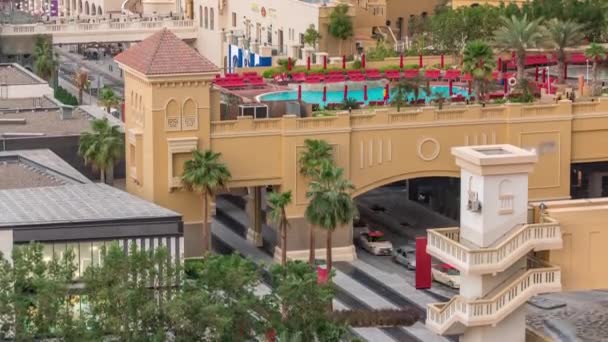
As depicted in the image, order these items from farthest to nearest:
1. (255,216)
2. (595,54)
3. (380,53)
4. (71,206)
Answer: (380,53)
(595,54)
(255,216)
(71,206)

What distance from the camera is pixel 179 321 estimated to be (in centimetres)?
6412

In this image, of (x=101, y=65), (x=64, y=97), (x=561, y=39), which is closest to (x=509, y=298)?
(x=561, y=39)

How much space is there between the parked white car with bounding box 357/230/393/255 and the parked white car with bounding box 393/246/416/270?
0.55 meters

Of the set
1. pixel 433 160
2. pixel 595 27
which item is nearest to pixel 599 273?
pixel 433 160

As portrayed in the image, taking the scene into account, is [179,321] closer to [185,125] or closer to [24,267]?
[24,267]

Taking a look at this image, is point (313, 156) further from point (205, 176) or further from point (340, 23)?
point (340, 23)

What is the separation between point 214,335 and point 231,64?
72.3 meters

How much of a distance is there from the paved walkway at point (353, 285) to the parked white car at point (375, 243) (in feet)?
11.6

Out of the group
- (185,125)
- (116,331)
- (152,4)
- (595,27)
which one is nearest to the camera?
(116,331)

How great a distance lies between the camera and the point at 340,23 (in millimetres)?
127875

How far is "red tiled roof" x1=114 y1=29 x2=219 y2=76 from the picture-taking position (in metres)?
83.6

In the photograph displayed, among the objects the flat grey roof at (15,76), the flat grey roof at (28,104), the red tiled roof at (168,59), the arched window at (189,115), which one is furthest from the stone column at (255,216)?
the flat grey roof at (15,76)

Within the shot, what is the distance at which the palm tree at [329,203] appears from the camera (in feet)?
264

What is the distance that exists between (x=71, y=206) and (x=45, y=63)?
5343 cm
